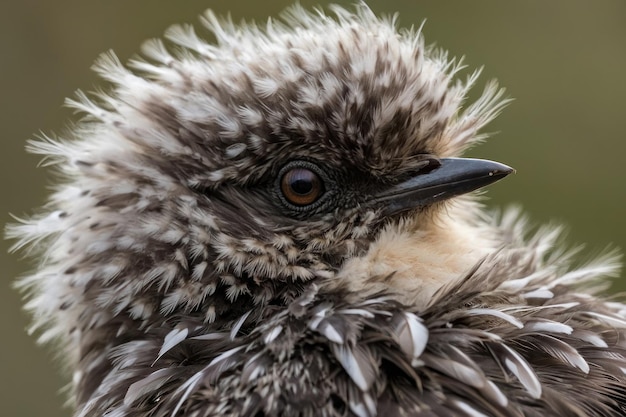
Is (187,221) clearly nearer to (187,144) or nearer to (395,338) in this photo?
(187,144)

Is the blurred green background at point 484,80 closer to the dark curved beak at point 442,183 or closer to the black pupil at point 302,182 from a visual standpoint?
the dark curved beak at point 442,183

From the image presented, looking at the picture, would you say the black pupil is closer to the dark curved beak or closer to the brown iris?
the brown iris

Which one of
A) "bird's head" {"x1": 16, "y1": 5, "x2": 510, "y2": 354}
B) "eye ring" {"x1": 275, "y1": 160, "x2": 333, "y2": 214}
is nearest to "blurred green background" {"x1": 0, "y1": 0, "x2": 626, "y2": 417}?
"bird's head" {"x1": 16, "y1": 5, "x2": 510, "y2": 354}

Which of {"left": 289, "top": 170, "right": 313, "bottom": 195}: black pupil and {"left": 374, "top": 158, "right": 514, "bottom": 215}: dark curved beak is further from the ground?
{"left": 289, "top": 170, "right": 313, "bottom": 195}: black pupil

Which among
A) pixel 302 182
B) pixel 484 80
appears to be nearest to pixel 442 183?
pixel 302 182

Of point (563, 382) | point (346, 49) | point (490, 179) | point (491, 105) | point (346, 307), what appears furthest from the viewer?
point (491, 105)

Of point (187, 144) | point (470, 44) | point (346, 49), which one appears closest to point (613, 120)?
point (470, 44)
